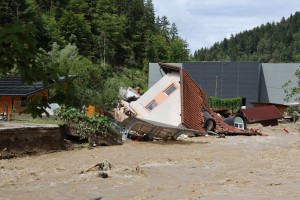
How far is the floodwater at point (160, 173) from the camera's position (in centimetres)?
A: 1231

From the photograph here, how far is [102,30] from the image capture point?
8900 centimetres

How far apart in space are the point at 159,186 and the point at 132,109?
14.0 m

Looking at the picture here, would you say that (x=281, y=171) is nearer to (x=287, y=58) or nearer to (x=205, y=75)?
(x=205, y=75)

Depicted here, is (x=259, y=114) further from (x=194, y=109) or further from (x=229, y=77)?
(x=229, y=77)

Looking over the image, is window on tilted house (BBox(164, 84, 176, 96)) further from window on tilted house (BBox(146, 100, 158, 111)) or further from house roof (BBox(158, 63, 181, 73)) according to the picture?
house roof (BBox(158, 63, 181, 73))

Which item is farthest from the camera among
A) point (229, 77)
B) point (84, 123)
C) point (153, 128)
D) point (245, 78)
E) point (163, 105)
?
point (229, 77)

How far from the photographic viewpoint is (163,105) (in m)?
27.4

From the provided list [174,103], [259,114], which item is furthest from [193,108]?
[259,114]

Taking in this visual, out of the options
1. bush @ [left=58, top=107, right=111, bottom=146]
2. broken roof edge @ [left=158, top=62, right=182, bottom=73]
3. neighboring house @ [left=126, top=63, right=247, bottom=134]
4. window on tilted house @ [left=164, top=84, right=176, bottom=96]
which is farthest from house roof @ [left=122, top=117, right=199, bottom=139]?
broken roof edge @ [left=158, top=62, right=182, bottom=73]

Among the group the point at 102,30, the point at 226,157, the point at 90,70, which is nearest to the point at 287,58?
the point at 102,30

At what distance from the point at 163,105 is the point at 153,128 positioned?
313 centimetres

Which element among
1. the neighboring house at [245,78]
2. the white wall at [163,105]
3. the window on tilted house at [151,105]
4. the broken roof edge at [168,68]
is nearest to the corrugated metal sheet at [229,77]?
the neighboring house at [245,78]

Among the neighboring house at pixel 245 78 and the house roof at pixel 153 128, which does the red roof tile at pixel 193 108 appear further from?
the neighboring house at pixel 245 78

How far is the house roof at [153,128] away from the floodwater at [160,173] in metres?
0.95
